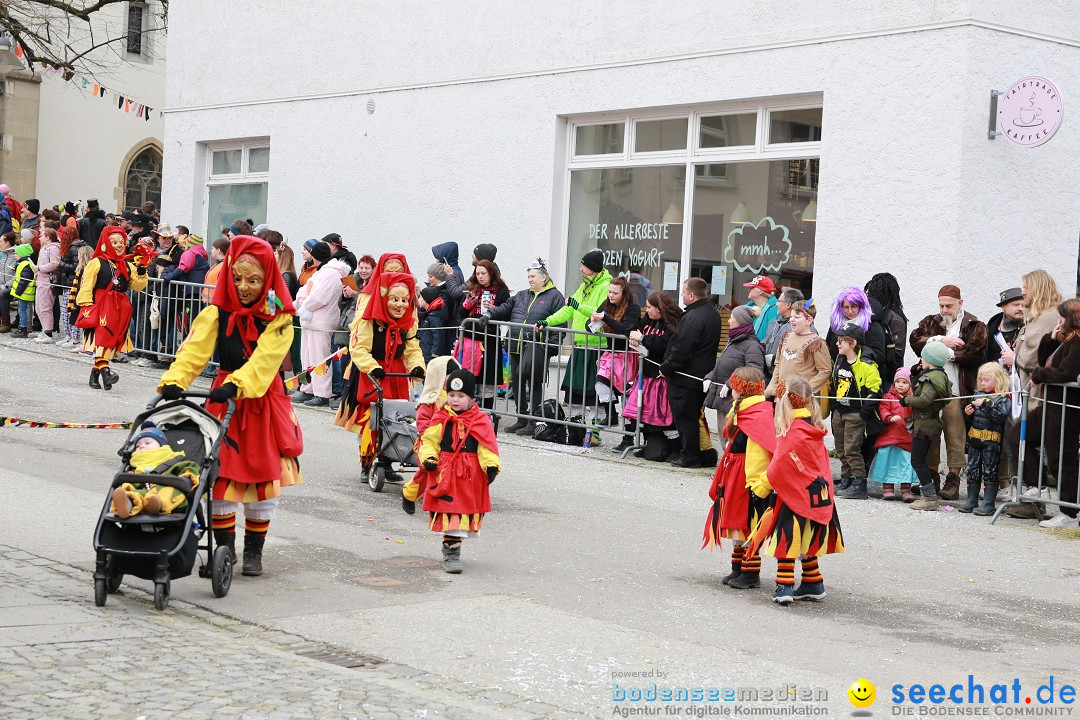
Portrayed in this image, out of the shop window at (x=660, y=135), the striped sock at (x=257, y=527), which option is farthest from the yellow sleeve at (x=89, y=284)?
the striped sock at (x=257, y=527)

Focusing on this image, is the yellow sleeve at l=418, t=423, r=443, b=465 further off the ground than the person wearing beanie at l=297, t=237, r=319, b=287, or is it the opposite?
the person wearing beanie at l=297, t=237, r=319, b=287

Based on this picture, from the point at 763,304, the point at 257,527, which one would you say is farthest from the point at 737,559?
the point at 763,304

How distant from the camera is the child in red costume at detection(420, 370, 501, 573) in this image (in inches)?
334

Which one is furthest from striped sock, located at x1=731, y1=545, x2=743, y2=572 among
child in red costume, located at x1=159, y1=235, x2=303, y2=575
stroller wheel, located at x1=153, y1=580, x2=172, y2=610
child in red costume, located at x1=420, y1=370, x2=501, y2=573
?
stroller wheel, located at x1=153, y1=580, x2=172, y2=610

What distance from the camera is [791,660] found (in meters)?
6.77

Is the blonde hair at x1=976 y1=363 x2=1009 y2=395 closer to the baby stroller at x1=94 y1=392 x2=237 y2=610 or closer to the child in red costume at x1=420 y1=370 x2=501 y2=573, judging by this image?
the child in red costume at x1=420 y1=370 x2=501 y2=573

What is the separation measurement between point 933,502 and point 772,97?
555cm

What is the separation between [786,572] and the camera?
814 centimetres

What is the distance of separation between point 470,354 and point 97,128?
3201 cm

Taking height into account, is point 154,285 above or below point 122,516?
above

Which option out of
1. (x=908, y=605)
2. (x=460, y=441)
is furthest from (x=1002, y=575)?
(x=460, y=441)

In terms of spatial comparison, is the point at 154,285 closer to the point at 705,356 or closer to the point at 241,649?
the point at 705,356

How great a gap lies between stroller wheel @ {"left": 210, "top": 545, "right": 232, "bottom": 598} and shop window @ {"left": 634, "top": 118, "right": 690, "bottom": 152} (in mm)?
10264

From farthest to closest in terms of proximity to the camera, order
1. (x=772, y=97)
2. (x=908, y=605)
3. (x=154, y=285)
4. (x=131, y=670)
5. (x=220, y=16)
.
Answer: (x=220, y=16) < (x=154, y=285) < (x=772, y=97) < (x=908, y=605) < (x=131, y=670)
